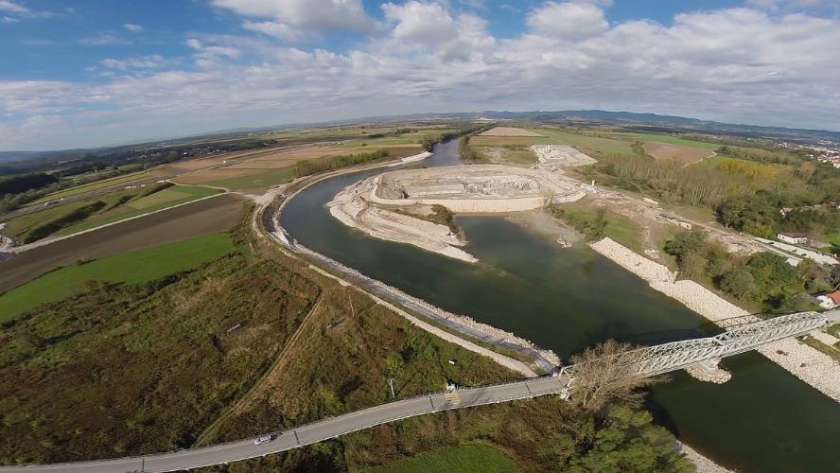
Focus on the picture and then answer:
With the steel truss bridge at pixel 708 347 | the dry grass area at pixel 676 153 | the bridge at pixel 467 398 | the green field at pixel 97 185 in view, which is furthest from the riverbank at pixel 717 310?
the green field at pixel 97 185

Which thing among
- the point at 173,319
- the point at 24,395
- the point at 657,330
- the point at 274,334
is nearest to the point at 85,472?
the point at 24,395

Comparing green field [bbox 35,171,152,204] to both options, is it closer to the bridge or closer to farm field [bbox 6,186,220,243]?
farm field [bbox 6,186,220,243]

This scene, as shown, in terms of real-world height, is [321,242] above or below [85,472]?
above

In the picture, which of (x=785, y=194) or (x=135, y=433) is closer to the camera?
(x=135, y=433)

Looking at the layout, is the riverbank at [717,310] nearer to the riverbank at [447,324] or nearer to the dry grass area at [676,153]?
the riverbank at [447,324]

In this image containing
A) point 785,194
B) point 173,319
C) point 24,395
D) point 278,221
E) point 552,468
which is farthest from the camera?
point 278,221

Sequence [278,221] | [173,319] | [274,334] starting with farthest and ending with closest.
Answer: [278,221] → [173,319] → [274,334]

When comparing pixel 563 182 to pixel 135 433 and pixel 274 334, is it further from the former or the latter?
pixel 135 433

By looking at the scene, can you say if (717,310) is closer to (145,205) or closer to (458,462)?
(458,462)
